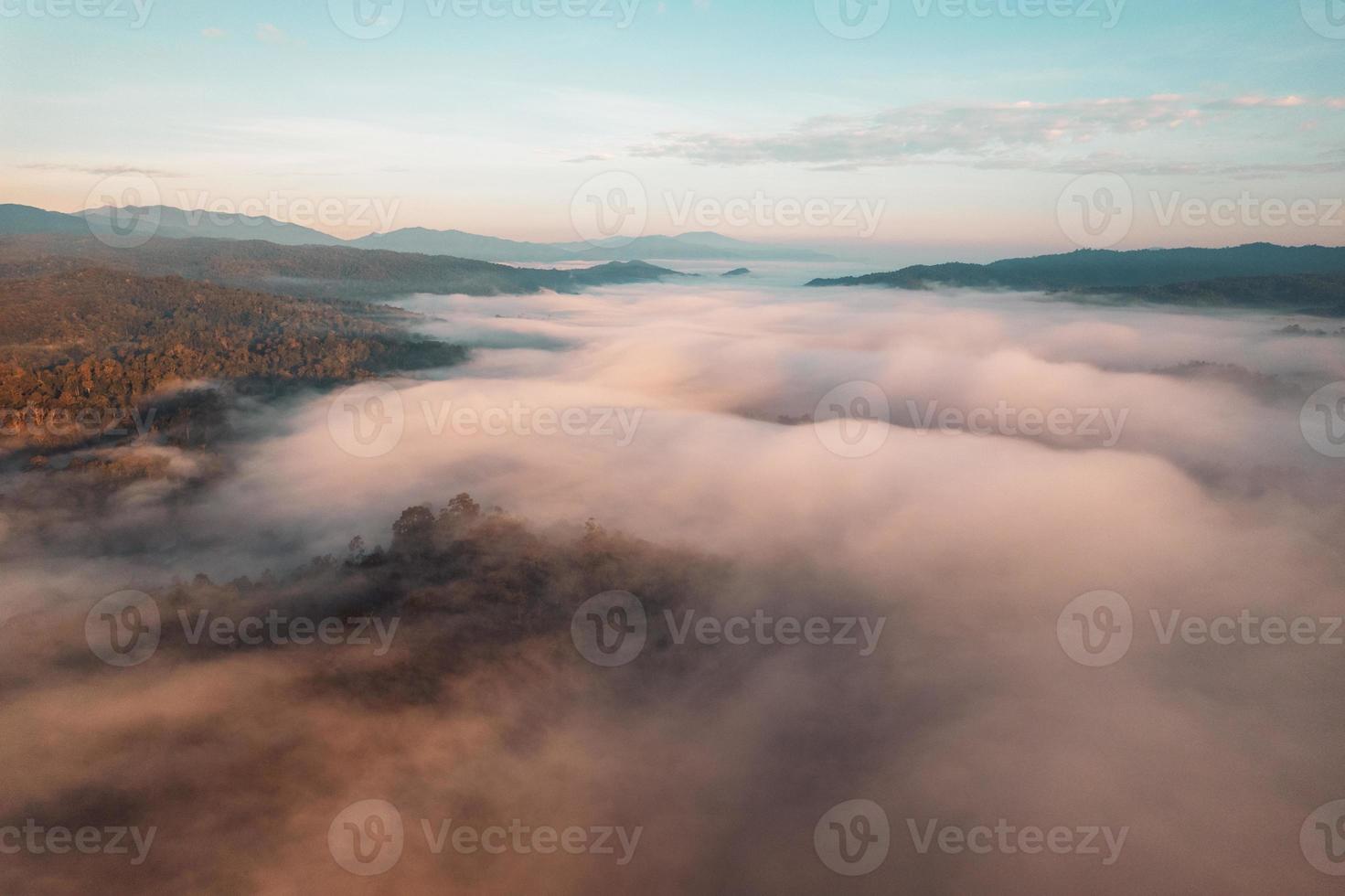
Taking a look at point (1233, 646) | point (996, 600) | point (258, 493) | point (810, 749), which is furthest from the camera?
point (258, 493)

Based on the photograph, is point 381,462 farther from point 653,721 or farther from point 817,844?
point 817,844

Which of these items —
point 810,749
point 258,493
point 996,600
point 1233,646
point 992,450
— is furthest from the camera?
point 992,450

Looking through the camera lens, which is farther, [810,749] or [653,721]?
[653,721]

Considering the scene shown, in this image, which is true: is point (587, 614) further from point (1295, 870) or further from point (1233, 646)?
point (1233, 646)

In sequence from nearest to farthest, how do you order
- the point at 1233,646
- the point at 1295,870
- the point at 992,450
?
the point at 1295,870 < the point at 1233,646 < the point at 992,450

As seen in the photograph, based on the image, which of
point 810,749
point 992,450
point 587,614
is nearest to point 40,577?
point 587,614

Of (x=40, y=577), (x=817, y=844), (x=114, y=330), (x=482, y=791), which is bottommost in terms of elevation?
(x=817, y=844)

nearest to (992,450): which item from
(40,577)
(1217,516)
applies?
(1217,516)

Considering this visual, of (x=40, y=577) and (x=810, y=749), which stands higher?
(x=40, y=577)

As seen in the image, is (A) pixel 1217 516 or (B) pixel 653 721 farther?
(A) pixel 1217 516
